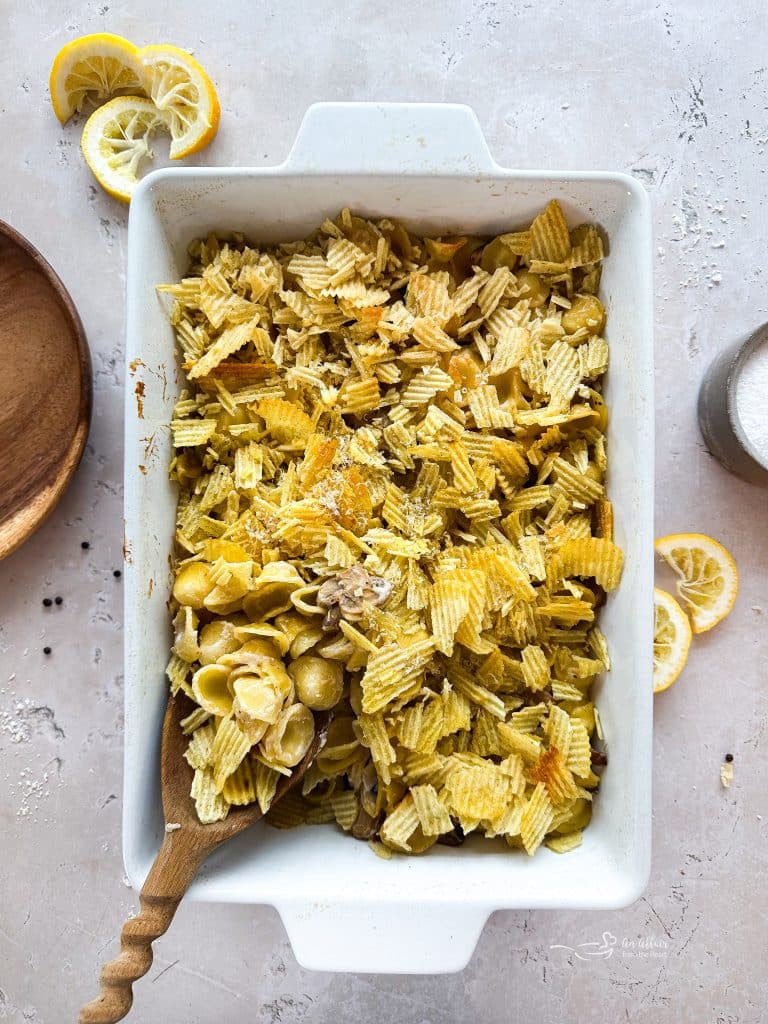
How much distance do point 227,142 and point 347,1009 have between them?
139 centimetres

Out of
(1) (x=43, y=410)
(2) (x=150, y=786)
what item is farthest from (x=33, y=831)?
(1) (x=43, y=410)

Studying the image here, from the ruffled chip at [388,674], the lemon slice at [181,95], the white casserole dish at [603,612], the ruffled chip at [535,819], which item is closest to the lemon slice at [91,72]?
the lemon slice at [181,95]

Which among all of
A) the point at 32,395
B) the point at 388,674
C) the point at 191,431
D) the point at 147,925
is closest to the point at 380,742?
the point at 388,674

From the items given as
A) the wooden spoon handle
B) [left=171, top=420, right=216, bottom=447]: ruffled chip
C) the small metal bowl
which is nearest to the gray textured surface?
the small metal bowl

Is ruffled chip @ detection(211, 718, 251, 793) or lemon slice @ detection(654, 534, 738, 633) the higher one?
ruffled chip @ detection(211, 718, 251, 793)

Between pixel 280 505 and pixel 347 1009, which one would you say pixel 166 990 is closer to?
pixel 347 1009

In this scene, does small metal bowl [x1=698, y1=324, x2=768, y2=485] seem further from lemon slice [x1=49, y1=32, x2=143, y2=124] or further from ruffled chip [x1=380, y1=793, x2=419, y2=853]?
lemon slice [x1=49, y1=32, x2=143, y2=124]

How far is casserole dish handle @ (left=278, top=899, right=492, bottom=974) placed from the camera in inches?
38.8

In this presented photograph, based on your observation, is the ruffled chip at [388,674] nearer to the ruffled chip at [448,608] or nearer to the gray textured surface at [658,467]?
the ruffled chip at [448,608]

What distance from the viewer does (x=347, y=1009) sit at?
51.9 inches

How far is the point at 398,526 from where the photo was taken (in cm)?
104

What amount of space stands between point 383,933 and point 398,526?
1.63 feet

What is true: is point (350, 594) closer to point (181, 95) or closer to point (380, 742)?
point (380, 742)

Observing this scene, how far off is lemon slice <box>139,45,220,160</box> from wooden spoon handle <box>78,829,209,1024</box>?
1.00 m
